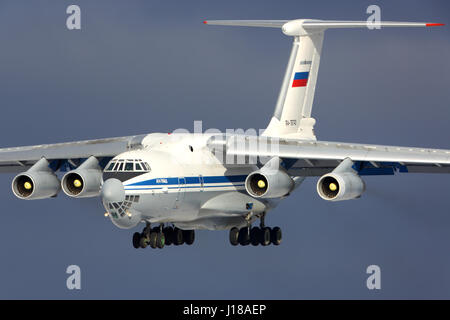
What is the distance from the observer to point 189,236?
28.9 m

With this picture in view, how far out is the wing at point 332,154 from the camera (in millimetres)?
25688

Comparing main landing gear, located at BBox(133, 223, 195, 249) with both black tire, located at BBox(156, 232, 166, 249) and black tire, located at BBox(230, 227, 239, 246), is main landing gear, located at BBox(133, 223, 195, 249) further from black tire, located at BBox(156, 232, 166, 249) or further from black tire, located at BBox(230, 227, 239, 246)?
black tire, located at BBox(230, 227, 239, 246)

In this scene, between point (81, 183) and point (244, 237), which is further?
point (244, 237)

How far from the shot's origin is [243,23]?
97.3ft

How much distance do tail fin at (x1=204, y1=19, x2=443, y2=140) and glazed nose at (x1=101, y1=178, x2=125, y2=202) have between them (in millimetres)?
5472

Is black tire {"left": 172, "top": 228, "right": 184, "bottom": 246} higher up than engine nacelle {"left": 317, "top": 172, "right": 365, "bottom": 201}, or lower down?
higher up

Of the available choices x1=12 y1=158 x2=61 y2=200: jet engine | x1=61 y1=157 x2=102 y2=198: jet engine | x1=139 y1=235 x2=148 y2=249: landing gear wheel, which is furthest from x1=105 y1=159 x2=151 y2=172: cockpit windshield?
x1=12 y1=158 x2=61 y2=200: jet engine

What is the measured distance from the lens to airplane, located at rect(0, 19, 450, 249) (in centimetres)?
2547

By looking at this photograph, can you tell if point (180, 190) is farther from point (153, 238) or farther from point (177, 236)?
point (177, 236)

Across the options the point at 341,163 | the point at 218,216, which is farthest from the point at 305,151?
the point at 218,216

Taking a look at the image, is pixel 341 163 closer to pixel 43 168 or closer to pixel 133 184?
pixel 133 184

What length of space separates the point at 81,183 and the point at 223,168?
3.07 m

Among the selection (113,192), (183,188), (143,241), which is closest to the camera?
(113,192)

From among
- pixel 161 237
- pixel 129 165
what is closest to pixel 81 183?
pixel 161 237
